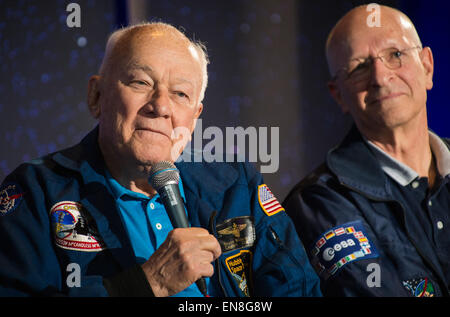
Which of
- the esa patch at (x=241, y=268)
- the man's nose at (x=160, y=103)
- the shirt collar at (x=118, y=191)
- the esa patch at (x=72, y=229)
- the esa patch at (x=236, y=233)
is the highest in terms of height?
the man's nose at (x=160, y=103)

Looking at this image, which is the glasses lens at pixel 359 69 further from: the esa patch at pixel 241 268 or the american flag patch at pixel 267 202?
the esa patch at pixel 241 268

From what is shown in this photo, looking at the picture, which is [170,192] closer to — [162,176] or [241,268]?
[162,176]

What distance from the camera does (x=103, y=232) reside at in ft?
4.70

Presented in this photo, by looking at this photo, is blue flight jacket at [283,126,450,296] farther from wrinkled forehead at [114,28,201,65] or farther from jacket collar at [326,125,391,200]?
wrinkled forehead at [114,28,201,65]

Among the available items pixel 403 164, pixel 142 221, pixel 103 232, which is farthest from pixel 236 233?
pixel 403 164

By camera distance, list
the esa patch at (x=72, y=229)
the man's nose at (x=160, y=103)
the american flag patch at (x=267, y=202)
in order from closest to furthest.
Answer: the esa patch at (x=72, y=229), the man's nose at (x=160, y=103), the american flag patch at (x=267, y=202)

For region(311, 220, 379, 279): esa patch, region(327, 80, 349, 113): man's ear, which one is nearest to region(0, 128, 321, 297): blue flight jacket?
region(311, 220, 379, 279): esa patch

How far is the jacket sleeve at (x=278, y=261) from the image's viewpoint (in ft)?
5.05

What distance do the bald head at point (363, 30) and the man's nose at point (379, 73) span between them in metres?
0.11

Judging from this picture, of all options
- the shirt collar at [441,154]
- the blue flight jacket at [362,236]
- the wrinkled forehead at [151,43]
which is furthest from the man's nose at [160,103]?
the shirt collar at [441,154]

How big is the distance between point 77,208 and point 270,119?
1116 millimetres

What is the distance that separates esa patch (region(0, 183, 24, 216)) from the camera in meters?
1.42

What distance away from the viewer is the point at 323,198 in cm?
185

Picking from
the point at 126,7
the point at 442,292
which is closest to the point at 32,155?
the point at 126,7
